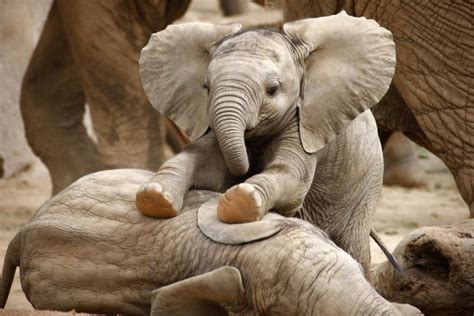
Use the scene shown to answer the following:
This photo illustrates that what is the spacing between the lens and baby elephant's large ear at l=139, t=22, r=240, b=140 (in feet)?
12.0

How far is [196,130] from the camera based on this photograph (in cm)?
364

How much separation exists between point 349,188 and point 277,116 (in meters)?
0.38

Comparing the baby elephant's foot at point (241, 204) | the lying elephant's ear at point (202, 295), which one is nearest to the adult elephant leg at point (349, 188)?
the baby elephant's foot at point (241, 204)

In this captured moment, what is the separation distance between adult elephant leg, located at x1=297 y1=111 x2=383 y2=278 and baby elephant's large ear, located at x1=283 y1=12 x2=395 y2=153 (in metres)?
0.12

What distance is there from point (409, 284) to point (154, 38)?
36.2 inches

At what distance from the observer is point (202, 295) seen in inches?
133

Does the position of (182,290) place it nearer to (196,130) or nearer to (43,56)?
(196,130)

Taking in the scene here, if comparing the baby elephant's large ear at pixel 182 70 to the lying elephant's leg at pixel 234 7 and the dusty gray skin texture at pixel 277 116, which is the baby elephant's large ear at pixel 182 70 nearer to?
the dusty gray skin texture at pixel 277 116

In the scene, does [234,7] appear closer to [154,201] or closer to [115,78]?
[115,78]

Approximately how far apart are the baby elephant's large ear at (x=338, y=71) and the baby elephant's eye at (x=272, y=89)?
126mm

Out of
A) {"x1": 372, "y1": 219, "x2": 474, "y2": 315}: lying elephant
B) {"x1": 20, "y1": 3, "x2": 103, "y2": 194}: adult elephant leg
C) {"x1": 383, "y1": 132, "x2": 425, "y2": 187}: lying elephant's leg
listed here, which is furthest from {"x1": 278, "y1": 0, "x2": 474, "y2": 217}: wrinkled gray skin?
{"x1": 383, "y1": 132, "x2": 425, "y2": 187}: lying elephant's leg

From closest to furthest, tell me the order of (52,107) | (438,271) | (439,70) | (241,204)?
1. (241,204)
2. (438,271)
3. (439,70)
4. (52,107)

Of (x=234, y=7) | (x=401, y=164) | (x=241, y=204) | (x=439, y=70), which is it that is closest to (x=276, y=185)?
(x=241, y=204)

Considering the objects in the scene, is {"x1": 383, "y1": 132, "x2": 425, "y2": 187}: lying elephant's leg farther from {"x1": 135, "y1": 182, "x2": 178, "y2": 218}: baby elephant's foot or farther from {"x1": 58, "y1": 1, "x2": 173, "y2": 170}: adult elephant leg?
{"x1": 135, "y1": 182, "x2": 178, "y2": 218}: baby elephant's foot
